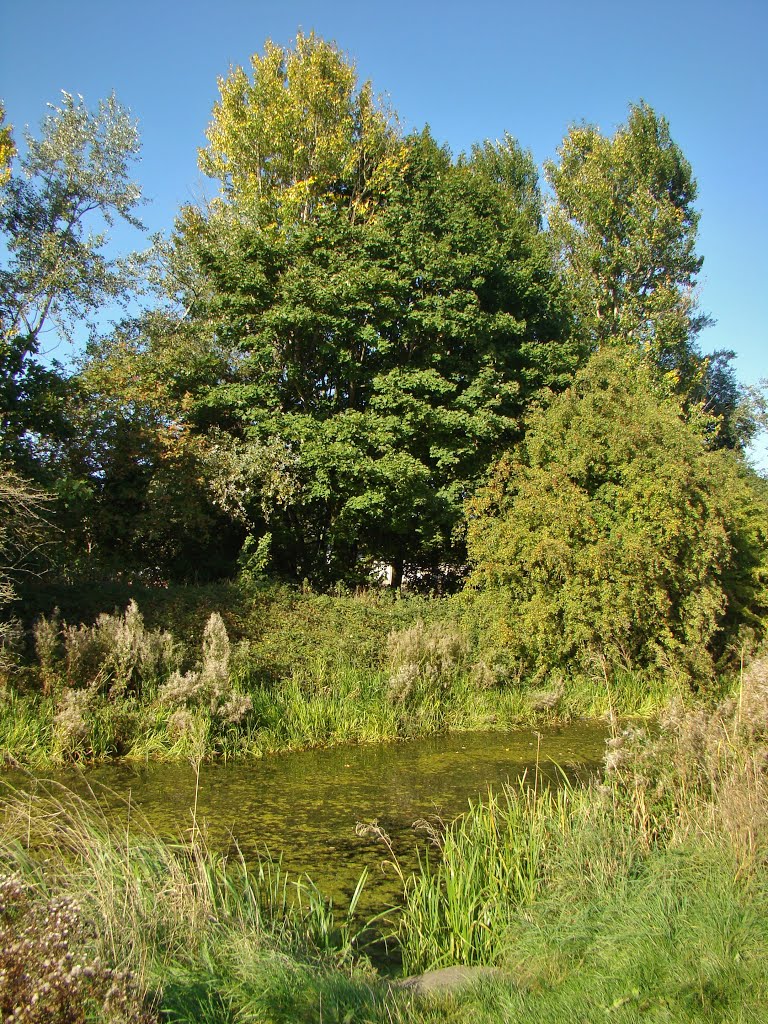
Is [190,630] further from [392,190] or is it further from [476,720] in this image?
[392,190]

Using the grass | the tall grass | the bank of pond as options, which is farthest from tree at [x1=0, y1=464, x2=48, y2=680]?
the tall grass

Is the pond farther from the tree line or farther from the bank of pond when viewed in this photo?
the tree line

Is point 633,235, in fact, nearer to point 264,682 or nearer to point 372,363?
point 372,363

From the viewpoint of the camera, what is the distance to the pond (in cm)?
641

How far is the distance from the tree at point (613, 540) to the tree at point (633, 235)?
33.1 feet

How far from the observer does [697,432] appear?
1579 cm

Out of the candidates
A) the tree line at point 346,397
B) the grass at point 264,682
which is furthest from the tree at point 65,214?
the grass at point 264,682

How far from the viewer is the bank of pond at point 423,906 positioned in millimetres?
3484

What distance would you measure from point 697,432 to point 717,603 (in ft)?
12.8

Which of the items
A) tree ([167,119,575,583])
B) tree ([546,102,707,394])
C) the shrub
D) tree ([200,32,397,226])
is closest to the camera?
the shrub

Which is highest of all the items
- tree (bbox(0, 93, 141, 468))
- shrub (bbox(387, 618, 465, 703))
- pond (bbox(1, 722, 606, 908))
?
tree (bbox(0, 93, 141, 468))

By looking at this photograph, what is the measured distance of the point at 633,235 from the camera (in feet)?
83.6

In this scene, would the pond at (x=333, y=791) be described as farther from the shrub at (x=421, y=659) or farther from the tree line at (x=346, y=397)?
the tree line at (x=346, y=397)

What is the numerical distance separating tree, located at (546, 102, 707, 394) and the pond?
16.7m
